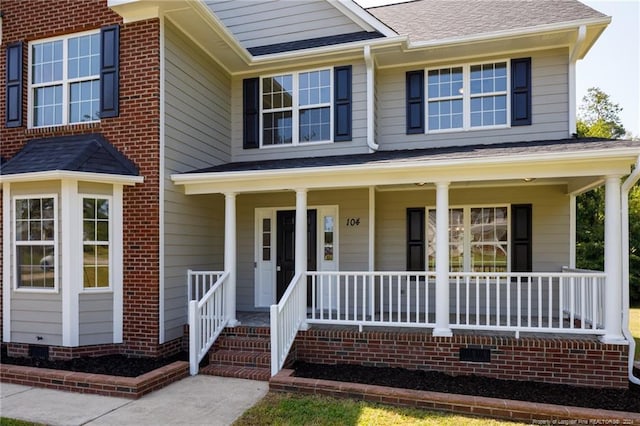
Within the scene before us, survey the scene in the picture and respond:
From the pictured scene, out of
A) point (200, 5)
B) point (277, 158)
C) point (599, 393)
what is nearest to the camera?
point (599, 393)

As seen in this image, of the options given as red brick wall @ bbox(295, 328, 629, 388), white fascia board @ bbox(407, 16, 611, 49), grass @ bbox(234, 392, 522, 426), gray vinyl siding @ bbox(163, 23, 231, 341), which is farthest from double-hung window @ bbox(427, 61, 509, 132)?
grass @ bbox(234, 392, 522, 426)

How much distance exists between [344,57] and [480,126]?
9.63 feet

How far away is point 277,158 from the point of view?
29.4 ft

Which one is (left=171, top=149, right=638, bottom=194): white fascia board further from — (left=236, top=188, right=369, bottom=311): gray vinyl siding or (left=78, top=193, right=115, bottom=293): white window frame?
(left=236, top=188, right=369, bottom=311): gray vinyl siding

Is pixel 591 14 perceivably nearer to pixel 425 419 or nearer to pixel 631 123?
pixel 425 419

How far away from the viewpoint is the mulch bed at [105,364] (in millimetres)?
6125

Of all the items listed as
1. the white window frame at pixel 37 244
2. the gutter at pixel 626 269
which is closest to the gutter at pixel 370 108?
the gutter at pixel 626 269

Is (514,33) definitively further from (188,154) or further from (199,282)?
(199,282)

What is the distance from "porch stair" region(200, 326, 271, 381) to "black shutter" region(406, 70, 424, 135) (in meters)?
4.76

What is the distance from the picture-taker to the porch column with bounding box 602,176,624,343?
586cm

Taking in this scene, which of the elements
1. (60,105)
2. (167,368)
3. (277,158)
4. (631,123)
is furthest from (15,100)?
(631,123)

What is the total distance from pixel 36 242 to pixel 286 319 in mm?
4214

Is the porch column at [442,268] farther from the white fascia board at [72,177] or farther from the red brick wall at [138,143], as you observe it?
the white fascia board at [72,177]

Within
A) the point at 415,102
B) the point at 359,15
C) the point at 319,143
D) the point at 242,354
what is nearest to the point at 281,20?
the point at 359,15
